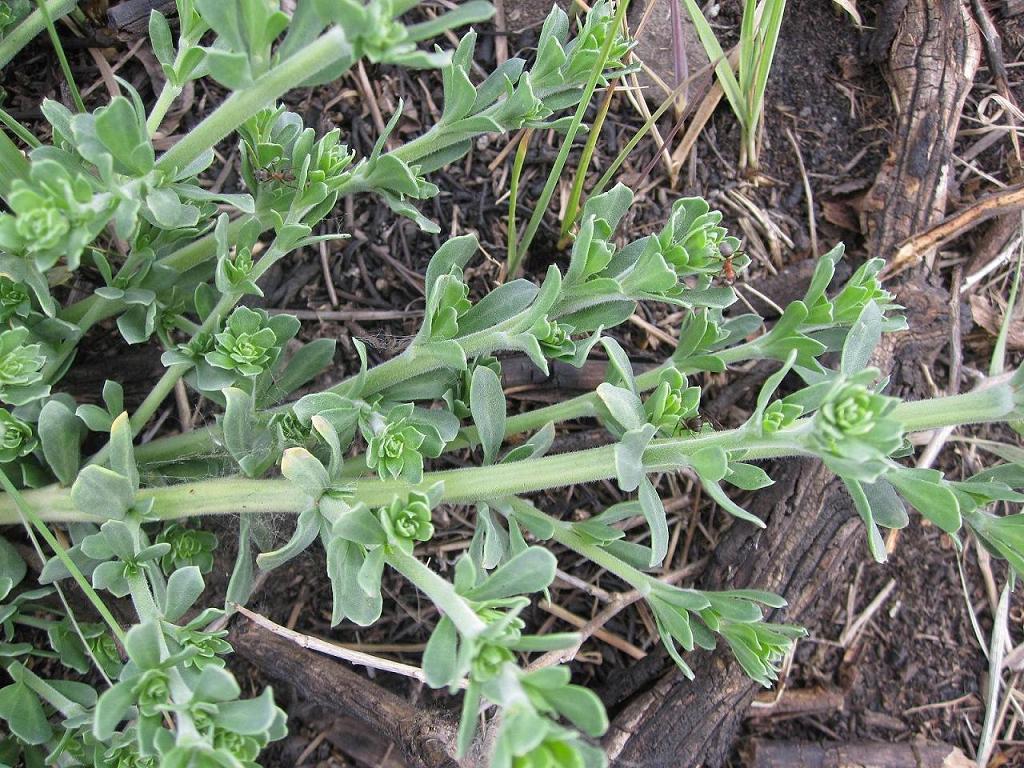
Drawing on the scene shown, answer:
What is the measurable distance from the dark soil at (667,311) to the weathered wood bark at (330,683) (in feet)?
0.72

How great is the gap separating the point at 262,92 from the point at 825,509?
2389 millimetres

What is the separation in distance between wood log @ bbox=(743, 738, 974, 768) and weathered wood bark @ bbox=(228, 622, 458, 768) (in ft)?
4.28

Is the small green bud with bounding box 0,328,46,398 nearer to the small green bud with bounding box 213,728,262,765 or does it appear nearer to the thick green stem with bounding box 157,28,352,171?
the thick green stem with bounding box 157,28,352,171

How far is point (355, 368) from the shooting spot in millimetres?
3395

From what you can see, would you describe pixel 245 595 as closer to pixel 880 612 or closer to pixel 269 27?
pixel 269 27

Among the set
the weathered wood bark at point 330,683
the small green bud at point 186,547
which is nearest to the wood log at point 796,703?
the weathered wood bark at point 330,683

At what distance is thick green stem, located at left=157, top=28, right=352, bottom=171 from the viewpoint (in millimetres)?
1854

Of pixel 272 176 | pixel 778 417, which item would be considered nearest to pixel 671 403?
pixel 778 417

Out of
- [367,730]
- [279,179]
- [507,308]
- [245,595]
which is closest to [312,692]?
[367,730]

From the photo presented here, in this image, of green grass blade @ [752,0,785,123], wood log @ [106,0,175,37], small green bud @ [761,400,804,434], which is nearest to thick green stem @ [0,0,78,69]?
wood log @ [106,0,175,37]

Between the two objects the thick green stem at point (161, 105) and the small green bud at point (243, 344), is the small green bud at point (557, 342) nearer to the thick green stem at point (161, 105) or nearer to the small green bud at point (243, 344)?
the small green bud at point (243, 344)

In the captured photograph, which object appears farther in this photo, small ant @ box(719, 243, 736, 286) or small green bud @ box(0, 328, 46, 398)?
small ant @ box(719, 243, 736, 286)

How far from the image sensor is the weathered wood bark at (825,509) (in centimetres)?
304

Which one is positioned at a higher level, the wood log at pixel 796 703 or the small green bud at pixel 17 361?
the small green bud at pixel 17 361
